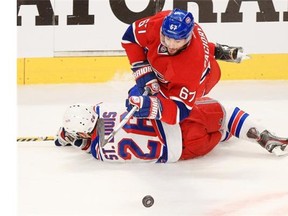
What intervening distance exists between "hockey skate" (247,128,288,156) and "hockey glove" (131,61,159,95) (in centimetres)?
54

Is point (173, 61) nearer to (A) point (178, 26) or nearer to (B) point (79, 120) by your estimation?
(A) point (178, 26)

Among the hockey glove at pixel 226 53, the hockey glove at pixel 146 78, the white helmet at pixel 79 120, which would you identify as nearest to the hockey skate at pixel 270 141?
the hockey glove at pixel 226 53

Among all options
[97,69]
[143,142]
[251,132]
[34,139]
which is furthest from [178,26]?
[97,69]

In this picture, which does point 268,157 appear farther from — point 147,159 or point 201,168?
point 147,159

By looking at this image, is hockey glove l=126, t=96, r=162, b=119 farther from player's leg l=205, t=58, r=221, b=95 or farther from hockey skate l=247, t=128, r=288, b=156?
hockey skate l=247, t=128, r=288, b=156

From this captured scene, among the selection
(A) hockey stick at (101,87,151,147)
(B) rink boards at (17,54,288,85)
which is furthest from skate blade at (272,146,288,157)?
(B) rink boards at (17,54,288,85)

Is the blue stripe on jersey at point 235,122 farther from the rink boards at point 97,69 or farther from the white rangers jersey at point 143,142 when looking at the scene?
the rink boards at point 97,69

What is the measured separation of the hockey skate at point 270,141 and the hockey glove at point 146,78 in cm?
54

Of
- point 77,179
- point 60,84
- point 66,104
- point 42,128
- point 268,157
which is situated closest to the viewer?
point 77,179

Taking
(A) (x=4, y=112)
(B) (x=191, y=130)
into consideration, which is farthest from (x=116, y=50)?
(A) (x=4, y=112)

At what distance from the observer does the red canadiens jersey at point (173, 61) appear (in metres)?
2.93

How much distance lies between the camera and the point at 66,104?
3.96m

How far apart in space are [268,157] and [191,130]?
41 cm

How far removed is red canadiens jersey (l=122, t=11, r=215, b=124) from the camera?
2934 millimetres
